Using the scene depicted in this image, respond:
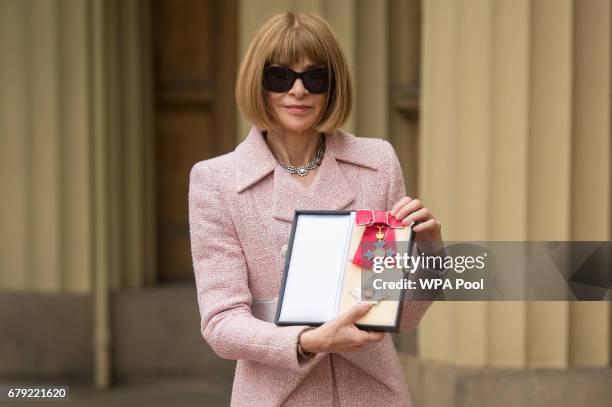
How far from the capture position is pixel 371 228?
2.08m

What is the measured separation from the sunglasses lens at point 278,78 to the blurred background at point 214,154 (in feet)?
7.09

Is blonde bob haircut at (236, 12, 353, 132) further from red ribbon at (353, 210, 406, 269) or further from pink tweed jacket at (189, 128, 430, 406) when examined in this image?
red ribbon at (353, 210, 406, 269)

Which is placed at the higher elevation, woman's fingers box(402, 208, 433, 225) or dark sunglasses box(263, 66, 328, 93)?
dark sunglasses box(263, 66, 328, 93)

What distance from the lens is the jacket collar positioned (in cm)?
228

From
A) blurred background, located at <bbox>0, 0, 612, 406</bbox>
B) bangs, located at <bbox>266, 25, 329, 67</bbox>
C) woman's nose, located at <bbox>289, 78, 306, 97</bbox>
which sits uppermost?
bangs, located at <bbox>266, 25, 329, 67</bbox>

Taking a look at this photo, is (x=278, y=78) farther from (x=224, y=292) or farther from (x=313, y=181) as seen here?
(x=224, y=292)

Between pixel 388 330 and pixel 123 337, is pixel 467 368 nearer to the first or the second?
pixel 123 337

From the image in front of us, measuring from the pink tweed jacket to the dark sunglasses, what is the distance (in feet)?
0.56

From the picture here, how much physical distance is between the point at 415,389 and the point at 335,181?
10.3 feet

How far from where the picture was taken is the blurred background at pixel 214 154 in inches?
190

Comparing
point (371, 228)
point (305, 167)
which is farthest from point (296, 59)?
point (371, 228)

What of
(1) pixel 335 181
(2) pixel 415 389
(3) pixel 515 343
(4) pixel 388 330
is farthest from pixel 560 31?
(4) pixel 388 330

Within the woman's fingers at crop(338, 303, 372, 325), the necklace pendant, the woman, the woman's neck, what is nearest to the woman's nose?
the woman

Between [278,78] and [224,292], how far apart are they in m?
0.48
